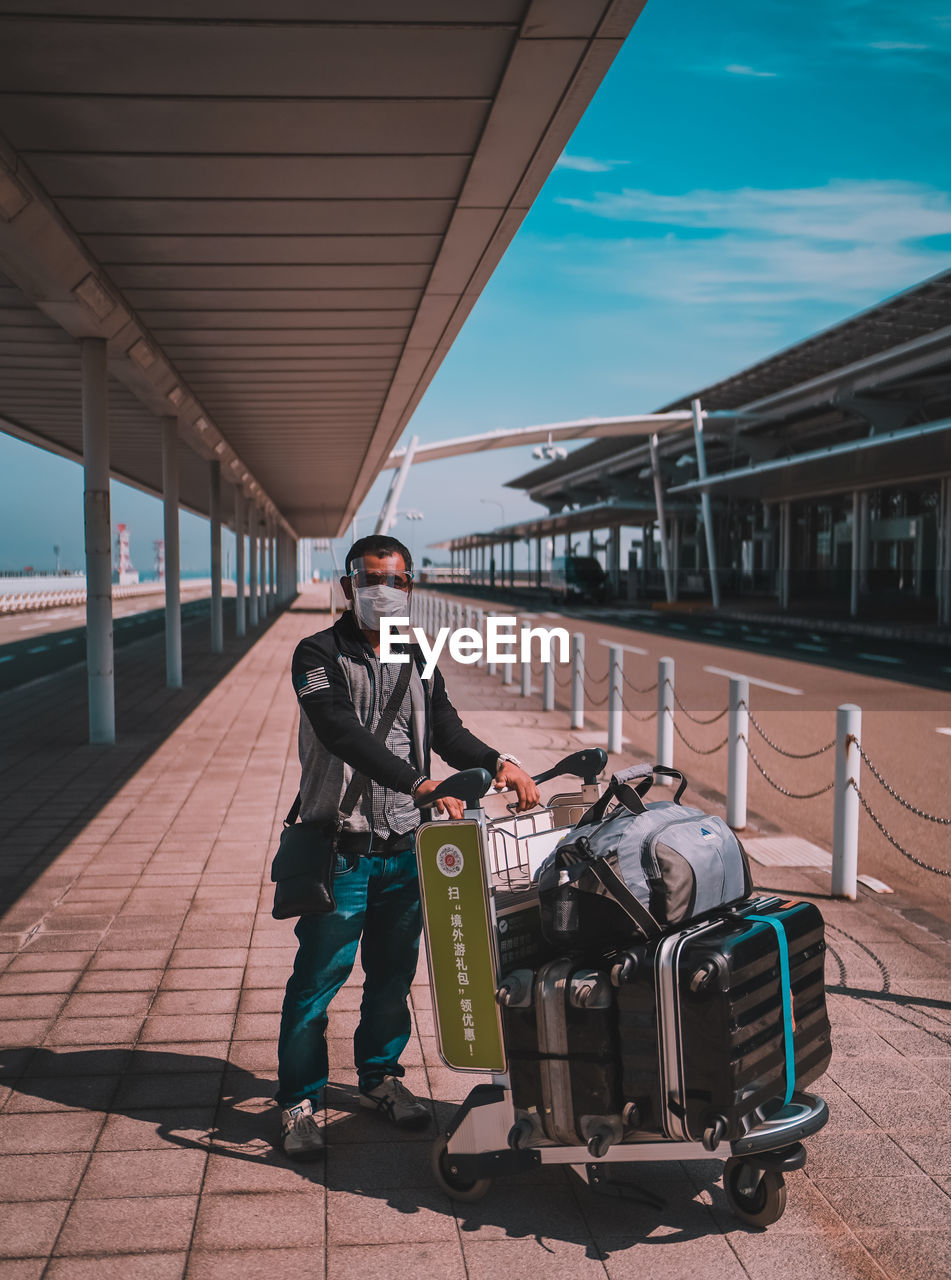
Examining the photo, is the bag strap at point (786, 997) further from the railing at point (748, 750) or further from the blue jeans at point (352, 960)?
the railing at point (748, 750)

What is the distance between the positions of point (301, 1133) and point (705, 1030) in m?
1.31

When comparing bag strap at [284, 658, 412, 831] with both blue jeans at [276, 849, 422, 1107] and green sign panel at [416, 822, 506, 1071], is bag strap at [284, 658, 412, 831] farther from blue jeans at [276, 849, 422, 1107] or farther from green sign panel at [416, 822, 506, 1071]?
green sign panel at [416, 822, 506, 1071]

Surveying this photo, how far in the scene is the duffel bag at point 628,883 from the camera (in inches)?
103

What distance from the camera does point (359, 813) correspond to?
3088 mm

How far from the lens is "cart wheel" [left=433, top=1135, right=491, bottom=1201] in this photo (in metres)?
2.87

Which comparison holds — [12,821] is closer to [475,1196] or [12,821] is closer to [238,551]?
[475,1196]

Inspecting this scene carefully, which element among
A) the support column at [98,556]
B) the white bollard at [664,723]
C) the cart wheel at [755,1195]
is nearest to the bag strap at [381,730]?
the cart wheel at [755,1195]

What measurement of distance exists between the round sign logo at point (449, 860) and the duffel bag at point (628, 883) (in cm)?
22

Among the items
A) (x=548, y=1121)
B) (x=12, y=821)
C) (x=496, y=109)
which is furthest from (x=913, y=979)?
(x=12, y=821)

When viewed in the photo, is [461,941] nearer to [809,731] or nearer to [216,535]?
[809,731]

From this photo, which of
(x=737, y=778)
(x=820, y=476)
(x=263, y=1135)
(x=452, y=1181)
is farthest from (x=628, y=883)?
(x=820, y=476)

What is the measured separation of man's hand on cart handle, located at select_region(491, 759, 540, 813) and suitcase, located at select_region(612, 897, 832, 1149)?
525 mm

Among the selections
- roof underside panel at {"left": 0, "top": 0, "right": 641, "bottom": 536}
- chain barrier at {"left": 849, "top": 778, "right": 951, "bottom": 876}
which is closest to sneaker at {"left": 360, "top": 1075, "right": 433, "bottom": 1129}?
chain barrier at {"left": 849, "top": 778, "right": 951, "bottom": 876}

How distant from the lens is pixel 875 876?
20.8 ft
